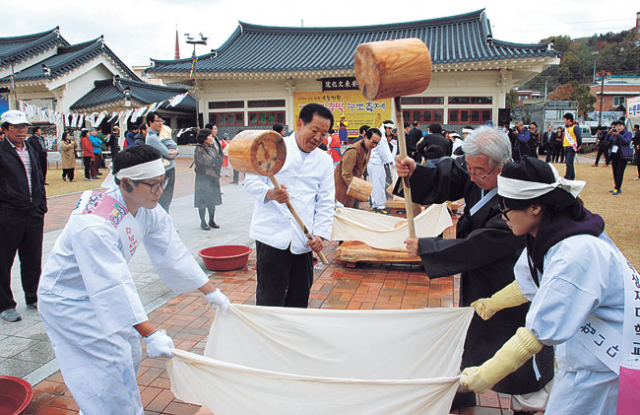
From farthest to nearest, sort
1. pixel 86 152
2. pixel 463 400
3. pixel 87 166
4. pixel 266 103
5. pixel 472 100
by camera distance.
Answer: pixel 266 103 < pixel 472 100 < pixel 87 166 < pixel 86 152 < pixel 463 400

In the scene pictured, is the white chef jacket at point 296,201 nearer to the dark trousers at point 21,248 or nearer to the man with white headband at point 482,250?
the man with white headband at point 482,250

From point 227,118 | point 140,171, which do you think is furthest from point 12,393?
point 227,118

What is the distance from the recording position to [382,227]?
6.34 m

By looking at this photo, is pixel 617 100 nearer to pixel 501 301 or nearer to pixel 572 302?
pixel 501 301

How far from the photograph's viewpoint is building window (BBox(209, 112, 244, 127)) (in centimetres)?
1909

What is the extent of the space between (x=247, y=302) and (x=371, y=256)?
1.82 m

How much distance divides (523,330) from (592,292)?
290 millimetres

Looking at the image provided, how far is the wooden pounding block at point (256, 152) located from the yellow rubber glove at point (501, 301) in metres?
1.44

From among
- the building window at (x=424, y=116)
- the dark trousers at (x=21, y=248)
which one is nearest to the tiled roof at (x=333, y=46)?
the building window at (x=424, y=116)

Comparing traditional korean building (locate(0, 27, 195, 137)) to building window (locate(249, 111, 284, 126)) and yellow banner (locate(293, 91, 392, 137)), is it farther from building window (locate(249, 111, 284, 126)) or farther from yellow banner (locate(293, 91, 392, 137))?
yellow banner (locate(293, 91, 392, 137))

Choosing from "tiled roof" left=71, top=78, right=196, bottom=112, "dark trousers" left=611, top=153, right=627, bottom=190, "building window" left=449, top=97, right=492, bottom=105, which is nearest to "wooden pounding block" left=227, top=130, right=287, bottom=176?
"dark trousers" left=611, top=153, right=627, bottom=190

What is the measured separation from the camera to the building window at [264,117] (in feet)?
61.2

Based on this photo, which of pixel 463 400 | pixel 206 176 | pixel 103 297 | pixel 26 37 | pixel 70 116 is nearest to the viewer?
pixel 103 297

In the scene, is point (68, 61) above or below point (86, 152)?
above
